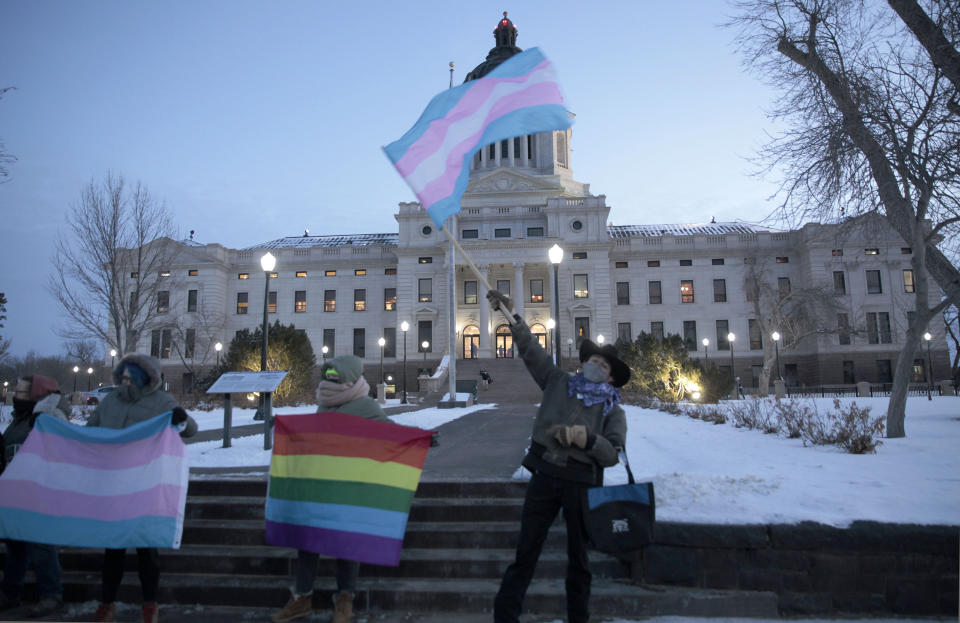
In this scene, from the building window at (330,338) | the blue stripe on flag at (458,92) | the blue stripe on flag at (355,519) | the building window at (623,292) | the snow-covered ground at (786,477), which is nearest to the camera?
the blue stripe on flag at (355,519)

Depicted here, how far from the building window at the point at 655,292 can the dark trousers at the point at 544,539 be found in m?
50.5

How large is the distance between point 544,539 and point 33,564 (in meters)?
4.37

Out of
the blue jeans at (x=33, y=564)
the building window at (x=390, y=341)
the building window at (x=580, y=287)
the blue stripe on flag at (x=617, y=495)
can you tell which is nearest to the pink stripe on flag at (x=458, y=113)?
the blue stripe on flag at (x=617, y=495)

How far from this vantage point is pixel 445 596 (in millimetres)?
4496

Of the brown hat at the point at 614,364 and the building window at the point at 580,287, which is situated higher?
the building window at the point at 580,287

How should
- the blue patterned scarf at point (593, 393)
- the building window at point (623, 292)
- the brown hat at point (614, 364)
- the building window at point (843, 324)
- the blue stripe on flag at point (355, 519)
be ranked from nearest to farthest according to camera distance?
the blue patterned scarf at point (593, 393)
the brown hat at point (614, 364)
the blue stripe on flag at point (355, 519)
the building window at point (843, 324)
the building window at point (623, 292)

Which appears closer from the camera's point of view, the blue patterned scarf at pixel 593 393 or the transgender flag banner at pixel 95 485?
the blue patterned scarf at pixel 593 393

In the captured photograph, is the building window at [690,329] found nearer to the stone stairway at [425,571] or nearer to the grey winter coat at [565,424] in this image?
the stone stairway at [425,571]

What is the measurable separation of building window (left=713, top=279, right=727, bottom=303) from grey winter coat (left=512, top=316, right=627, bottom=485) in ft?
170

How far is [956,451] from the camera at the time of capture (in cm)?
768

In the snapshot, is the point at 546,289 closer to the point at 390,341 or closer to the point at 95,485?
the point at 390,341

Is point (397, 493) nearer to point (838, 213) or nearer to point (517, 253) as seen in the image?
point (838, 213)

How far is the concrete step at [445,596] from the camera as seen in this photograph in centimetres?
438

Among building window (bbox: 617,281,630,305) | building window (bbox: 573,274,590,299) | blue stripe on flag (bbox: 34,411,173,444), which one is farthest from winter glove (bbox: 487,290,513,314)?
building window (bbox: 617,281,630,305)
